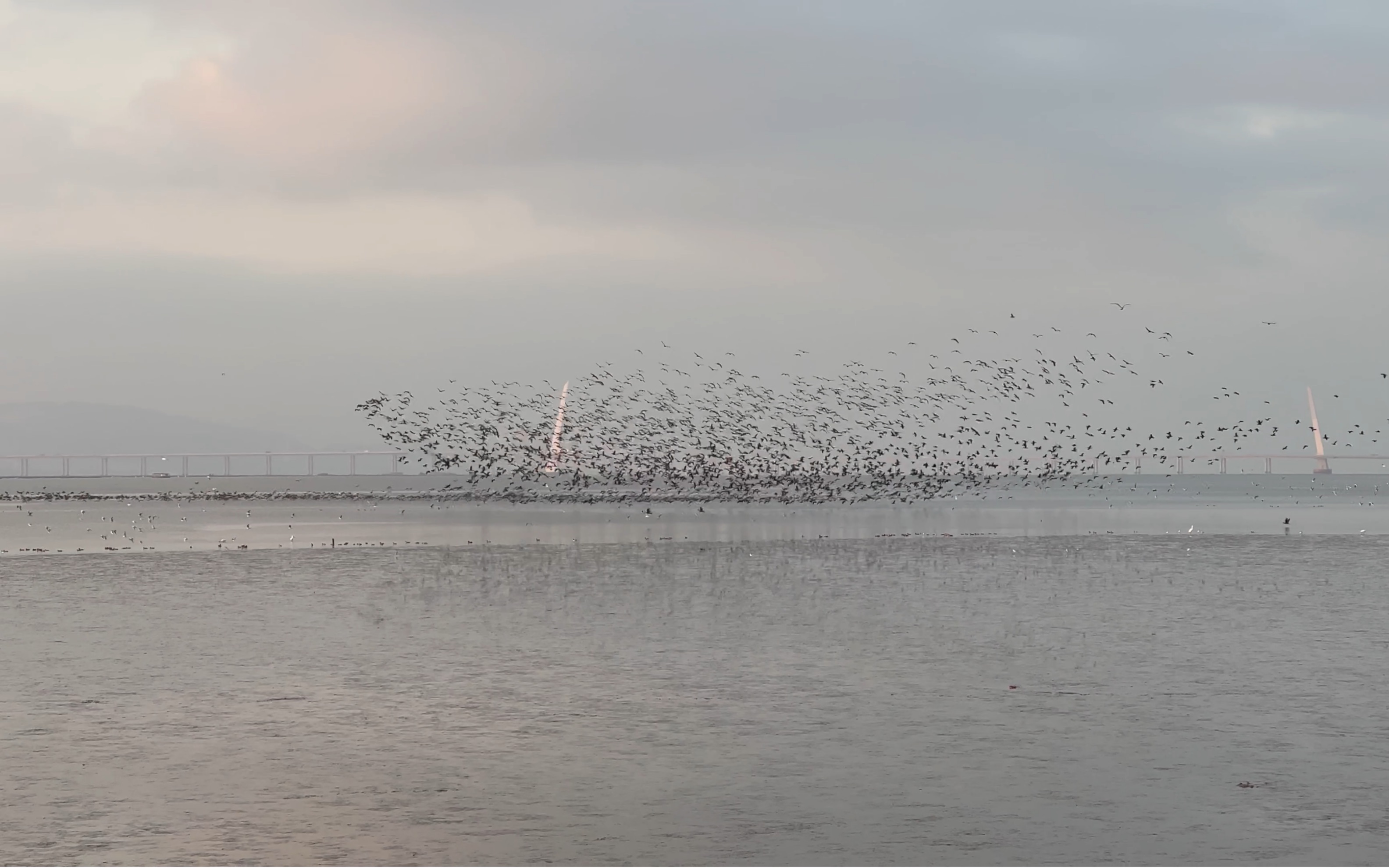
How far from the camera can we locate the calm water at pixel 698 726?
1088 cm

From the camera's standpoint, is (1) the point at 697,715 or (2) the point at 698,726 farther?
(1) the point at 697,715

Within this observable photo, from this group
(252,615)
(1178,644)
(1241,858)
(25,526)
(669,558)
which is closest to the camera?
(1241,858)

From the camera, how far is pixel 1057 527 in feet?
201

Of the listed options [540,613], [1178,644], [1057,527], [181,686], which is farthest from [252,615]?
[1057,527]

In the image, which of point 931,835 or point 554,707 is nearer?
point 931,835

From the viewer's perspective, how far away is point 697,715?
1598 cm

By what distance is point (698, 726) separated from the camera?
15.4 meters

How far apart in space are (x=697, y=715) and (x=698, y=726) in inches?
24.0

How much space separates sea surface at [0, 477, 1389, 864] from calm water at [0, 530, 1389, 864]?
6 cm

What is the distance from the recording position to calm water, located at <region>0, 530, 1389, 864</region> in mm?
10883

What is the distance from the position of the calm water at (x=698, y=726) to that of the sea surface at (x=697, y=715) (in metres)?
0.06

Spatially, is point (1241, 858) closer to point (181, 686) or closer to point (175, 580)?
point (181, 686)

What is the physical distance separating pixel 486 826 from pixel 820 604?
56.6ft

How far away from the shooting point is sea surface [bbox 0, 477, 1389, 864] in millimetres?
10922
